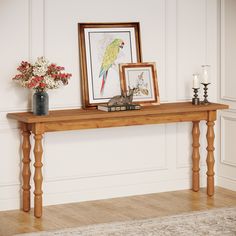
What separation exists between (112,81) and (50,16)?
80cm

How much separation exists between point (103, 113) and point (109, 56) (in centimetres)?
67

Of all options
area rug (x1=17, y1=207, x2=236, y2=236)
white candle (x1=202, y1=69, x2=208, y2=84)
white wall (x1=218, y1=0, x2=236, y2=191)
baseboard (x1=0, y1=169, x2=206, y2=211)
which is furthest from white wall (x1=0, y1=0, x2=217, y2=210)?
area rug (x1=17, y1=207, x2=236, y2=236)

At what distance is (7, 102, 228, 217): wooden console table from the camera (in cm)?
541

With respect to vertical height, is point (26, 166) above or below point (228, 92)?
below

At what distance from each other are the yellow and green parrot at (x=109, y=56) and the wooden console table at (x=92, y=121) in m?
0.41

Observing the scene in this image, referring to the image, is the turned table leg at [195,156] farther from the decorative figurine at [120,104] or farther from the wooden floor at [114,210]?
the decorative figurine at [120,104]

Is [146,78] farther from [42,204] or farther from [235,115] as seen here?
[42,204]

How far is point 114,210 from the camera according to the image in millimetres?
5742

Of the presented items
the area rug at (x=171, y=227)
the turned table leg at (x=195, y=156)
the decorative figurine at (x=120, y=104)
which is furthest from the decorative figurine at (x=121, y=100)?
the area rug at (x=171, y=227)

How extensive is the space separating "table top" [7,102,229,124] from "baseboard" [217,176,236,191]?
803 millimetres

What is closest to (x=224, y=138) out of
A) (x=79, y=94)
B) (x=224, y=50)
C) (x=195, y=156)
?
(x=195, y=156)

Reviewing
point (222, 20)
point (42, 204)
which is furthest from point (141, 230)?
point (222, 20)

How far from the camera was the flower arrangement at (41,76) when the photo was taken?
213 inches

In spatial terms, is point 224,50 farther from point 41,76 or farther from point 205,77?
point 41,76
